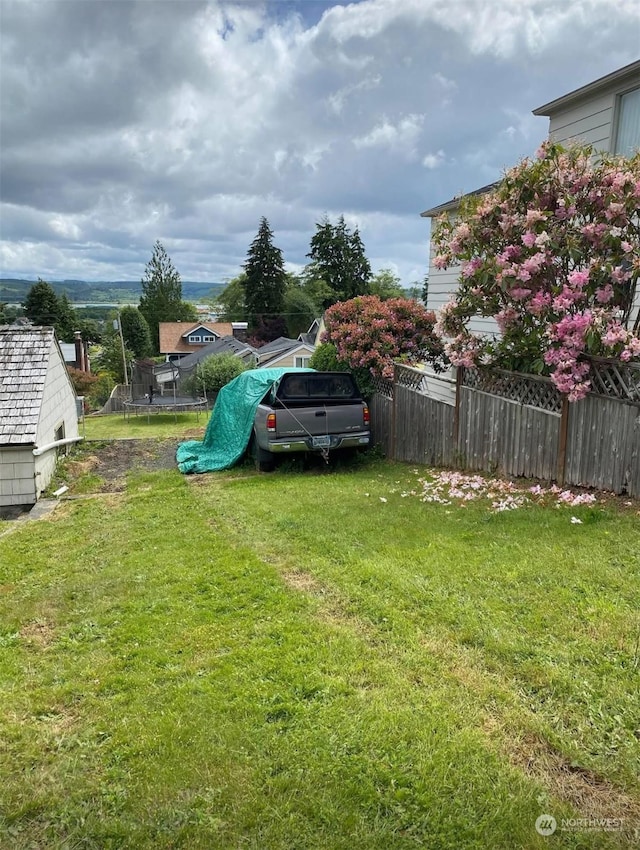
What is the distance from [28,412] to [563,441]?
869cm

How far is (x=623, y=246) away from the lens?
6055 millimetres

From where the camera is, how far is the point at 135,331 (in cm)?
6353

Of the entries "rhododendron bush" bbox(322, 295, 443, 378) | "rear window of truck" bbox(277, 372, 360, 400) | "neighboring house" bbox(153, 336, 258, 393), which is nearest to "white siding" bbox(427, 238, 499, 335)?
"rhododendron bush" bbox(322, 295, 443, 378)

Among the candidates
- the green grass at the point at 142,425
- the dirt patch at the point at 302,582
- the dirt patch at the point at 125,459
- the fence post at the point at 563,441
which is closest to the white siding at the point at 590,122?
the fence post at the point at 563,441

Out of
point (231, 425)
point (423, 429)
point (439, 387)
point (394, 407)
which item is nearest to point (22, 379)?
point (231, 425)

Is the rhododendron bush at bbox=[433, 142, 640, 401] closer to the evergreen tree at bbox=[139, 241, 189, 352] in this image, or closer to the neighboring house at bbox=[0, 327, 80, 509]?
the neighboring house at bbox=[0, 327, 80, 509]

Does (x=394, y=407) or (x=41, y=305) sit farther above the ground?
(x=41, y=305)

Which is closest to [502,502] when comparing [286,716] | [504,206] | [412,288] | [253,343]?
[504,206]

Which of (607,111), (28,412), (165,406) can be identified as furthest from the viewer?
(165,406)

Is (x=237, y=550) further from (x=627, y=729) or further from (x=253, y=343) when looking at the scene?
(x=253, y=343)

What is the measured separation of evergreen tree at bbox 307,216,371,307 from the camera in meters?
61.7

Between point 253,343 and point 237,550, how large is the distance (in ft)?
176

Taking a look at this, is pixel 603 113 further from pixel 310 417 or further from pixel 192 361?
pixel 192 361

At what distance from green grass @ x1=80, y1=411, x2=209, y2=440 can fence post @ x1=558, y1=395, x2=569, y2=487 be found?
467 inches
